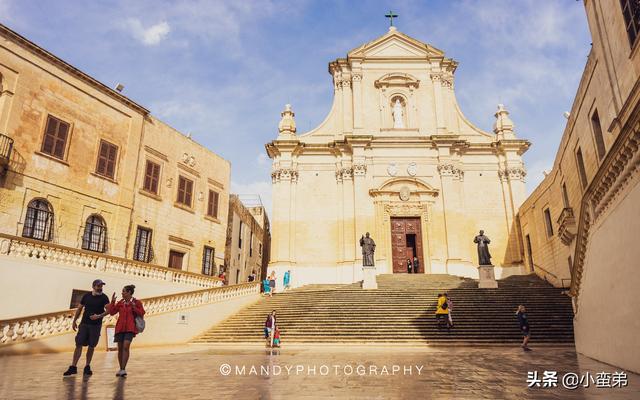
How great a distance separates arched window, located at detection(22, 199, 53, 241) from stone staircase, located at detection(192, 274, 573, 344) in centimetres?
738

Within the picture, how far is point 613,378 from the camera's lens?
6.12m

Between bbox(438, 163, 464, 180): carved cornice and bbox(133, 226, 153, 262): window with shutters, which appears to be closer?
bbox(133, 226, 153, 262): window with shutters

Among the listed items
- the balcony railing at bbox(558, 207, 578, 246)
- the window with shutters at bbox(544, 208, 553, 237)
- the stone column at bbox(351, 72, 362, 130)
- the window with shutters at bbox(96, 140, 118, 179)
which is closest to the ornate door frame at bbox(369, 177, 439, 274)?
the stone column at bbox(351, 72, 362, 130)

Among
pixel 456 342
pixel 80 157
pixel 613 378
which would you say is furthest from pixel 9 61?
pixel 613 378

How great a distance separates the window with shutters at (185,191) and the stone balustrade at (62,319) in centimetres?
706

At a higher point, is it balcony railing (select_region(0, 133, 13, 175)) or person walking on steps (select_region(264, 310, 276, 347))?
balcony railing (select_region(0, 133, 13, 175))

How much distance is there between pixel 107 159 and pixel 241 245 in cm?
1249

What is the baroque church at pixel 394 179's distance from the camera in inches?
1024

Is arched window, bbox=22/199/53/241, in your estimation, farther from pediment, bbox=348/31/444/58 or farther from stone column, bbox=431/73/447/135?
stone column, bbox=431/73/447/135

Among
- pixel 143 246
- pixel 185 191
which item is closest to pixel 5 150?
pixel 143 246

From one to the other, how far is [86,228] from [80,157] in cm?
310

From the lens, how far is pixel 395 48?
30438 millimetres

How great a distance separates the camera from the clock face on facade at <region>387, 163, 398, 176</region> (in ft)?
89.8

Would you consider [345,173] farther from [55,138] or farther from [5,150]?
[5,150]
